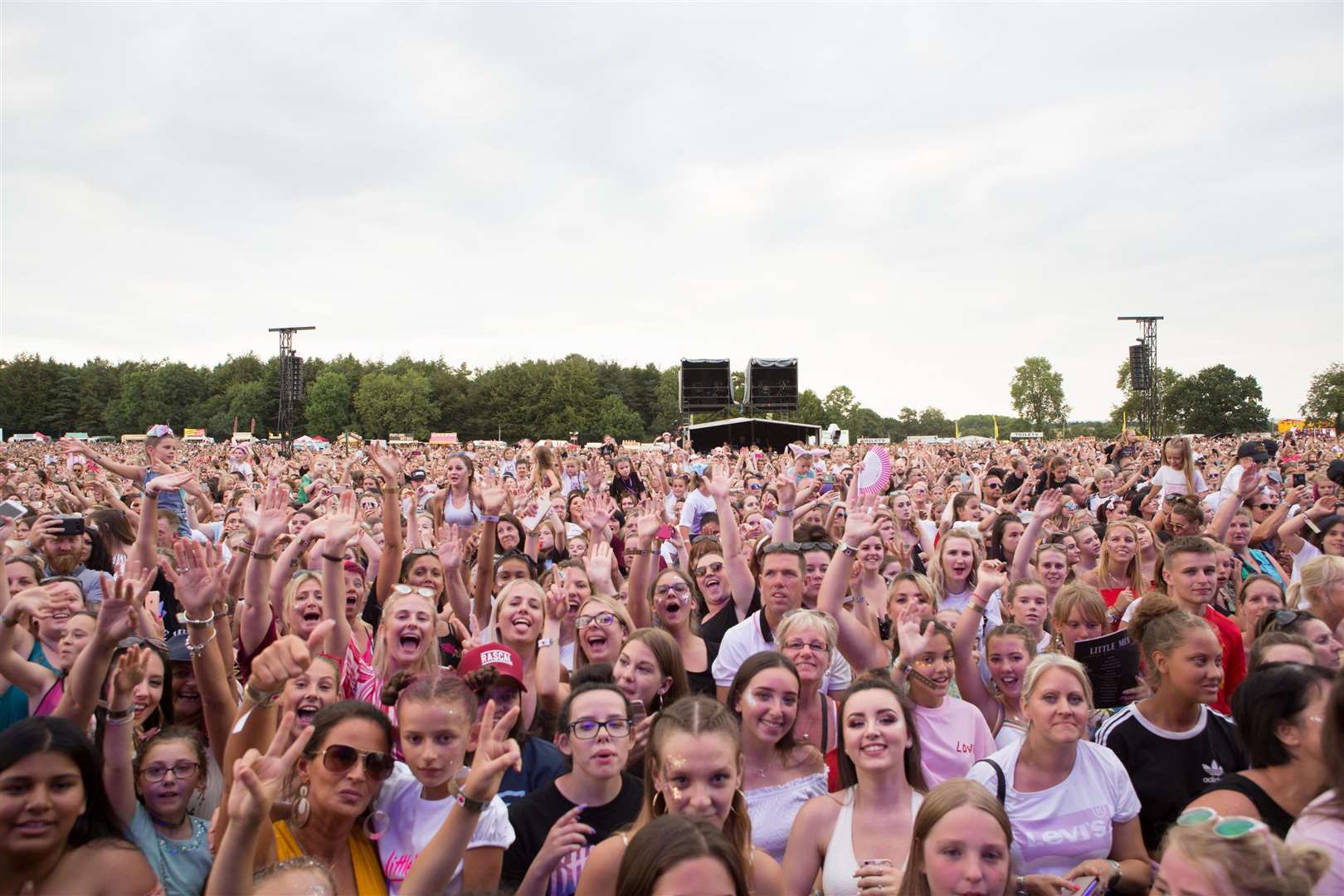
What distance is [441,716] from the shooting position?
9.50 feet

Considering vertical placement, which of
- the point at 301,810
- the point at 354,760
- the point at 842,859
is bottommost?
the point at 842,859

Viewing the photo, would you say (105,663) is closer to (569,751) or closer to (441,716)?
(441,716)

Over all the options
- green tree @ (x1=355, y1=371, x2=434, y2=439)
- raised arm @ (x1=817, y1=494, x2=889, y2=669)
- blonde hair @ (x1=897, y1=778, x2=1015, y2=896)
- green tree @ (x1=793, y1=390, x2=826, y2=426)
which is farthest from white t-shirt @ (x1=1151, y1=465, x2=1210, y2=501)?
green tree @ (x1=355, y1=371, x2=434, y2=439)

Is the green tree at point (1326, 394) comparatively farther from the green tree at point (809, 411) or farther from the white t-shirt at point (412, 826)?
the white t-shirt at point (412, 826)

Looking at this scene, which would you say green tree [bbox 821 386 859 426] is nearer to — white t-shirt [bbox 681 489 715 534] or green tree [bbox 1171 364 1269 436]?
green tree [bbox 1171 364 1269 436]

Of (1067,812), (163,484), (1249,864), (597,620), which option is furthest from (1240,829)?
(163,484)

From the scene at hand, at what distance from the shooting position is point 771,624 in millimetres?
4457

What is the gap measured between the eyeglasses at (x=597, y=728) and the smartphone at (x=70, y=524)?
4153 millimetres

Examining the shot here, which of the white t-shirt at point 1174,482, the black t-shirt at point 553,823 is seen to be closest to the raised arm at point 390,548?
the black t-shirt at point 553,823

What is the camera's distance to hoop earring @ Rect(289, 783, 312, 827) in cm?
262

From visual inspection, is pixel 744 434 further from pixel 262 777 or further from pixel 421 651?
pixel 262 777

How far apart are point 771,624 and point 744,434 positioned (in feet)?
119

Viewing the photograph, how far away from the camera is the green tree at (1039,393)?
392 ft

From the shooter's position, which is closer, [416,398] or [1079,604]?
[1079,604]
